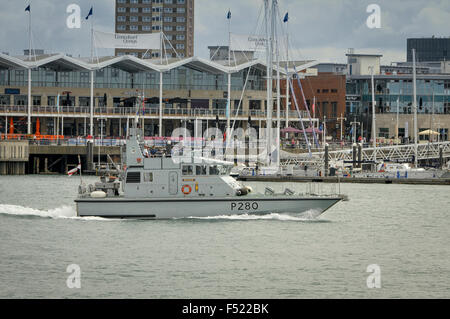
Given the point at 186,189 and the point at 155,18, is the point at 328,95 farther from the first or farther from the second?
the point at 186,189

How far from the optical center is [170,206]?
41.9 metres

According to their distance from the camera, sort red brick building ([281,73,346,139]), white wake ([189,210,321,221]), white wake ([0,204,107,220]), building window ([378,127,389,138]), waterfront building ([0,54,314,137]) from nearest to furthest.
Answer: white wake ([189,210,321,221]), white wake ([0,204,107,220]), waterfront building ([0,54,314,137]), building window ([378,127,389,138]), red brick building ([281,73,346,139])

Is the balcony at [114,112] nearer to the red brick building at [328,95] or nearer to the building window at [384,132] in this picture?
the red brick building at [328,95]

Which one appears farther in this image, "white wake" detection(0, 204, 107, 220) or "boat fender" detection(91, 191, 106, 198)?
"white wake" detection(0, 204, 107, 220)

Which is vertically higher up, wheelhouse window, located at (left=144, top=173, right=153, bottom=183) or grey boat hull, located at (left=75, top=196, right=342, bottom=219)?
wheelhouse window, located at (left=144, top=173, right=153, bottom=183)

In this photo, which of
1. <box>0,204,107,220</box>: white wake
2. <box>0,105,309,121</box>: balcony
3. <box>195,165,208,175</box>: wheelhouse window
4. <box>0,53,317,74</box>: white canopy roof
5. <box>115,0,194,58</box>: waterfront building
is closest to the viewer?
<box>195,165,208,175</box>: wheelhouse window

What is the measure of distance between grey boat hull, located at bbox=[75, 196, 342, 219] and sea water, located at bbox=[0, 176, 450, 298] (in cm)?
40

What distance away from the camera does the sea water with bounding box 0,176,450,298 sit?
30.1 m

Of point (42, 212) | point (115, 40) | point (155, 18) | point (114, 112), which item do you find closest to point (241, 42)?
point (115, 40)

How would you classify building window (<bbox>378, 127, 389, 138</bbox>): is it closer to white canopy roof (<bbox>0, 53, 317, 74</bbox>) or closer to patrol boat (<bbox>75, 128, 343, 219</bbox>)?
white canopy roof (<bbox>0, 53, 317, 74</bbox>)

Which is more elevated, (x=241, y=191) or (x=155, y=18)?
(x=155, y=18)

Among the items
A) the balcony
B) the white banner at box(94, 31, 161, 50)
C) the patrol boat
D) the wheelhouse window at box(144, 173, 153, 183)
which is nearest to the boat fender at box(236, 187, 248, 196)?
the patrol boat

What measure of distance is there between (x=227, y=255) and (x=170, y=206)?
266 inches

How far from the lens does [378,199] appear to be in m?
62.0
